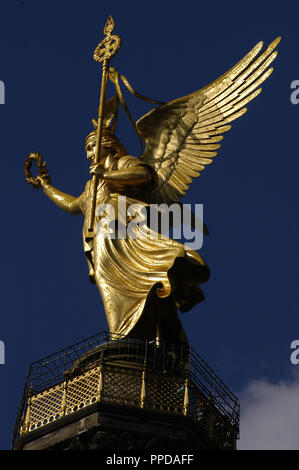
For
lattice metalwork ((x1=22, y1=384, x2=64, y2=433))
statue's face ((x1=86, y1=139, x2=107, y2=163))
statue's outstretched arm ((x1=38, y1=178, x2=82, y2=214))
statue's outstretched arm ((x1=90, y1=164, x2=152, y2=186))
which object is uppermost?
statue's face ((x1=86, y1=139, x2=107, y2=163))

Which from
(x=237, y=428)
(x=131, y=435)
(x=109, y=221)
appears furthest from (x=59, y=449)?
(x=109, y=221)

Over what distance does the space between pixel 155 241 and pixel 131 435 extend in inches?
205

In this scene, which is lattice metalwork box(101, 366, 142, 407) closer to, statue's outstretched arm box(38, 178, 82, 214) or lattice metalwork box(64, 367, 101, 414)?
lattice metalwork box(64, 367, 101, 414)

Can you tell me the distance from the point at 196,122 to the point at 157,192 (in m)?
2.00

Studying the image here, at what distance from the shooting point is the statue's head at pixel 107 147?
3688 centimetres

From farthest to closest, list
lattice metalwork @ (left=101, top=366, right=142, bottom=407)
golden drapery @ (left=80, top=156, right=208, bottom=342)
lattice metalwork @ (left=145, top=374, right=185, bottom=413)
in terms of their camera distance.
→ golden drapery @ (left=80, top=156, right=208, bottom=342)
lattice metalwork @ (left=145, top=374, right=185, bottom=413)
lattice metalwork @ (left=101, top=366, right=142, bottom=407)

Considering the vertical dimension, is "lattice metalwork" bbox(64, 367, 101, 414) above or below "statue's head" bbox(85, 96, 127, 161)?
below

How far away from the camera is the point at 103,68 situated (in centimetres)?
3797

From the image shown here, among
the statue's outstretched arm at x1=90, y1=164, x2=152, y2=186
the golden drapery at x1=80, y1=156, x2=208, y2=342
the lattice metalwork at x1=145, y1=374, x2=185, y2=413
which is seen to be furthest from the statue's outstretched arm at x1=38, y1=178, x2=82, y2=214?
the lattice metalwork at x1=145, y1=374, x2=185, y2=413

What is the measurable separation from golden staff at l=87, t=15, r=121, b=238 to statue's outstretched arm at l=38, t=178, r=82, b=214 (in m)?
1.18

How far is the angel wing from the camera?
36969 mm

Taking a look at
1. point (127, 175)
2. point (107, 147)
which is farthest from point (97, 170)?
point (107, 147)

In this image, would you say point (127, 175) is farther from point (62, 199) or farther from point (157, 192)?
point (62, 199)

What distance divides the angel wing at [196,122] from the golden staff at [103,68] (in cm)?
116
